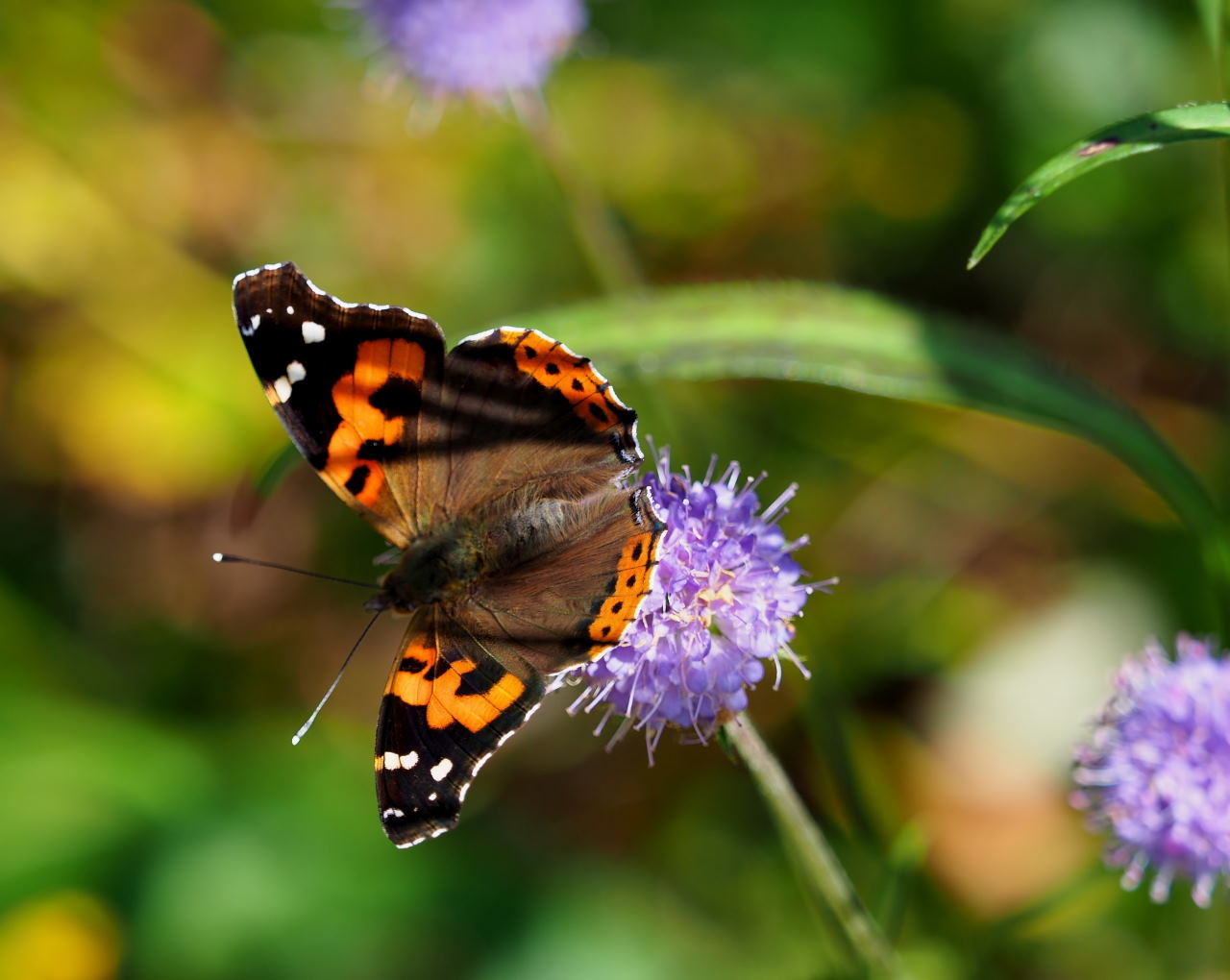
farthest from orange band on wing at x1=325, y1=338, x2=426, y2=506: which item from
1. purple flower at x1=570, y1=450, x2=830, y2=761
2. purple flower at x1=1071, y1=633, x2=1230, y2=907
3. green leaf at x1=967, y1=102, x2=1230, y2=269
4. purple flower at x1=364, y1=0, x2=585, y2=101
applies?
purple flower at x1=1071, y1=633, x2=1230, y2=907

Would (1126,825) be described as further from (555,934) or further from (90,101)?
(90,101)

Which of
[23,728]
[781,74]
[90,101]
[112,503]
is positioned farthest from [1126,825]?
[90,101]

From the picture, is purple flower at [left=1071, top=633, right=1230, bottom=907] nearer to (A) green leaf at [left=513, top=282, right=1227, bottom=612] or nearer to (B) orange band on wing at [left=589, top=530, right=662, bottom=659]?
(A) green leaf at [left=513, top=282, right=1227, bottom=612]

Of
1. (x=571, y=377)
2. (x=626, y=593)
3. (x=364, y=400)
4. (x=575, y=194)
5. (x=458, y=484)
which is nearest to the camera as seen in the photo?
(x=626, y=593)

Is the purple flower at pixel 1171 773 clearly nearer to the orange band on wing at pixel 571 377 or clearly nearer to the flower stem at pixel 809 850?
the flower stem at pixel 809 850

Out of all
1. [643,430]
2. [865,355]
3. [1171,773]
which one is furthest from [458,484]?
[1171,773]

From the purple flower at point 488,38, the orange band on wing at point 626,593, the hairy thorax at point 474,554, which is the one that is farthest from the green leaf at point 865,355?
the purple flower at point 488,38

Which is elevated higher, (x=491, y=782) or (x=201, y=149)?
(x=201, y=149)

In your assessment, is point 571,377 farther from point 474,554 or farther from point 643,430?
point 643,430
